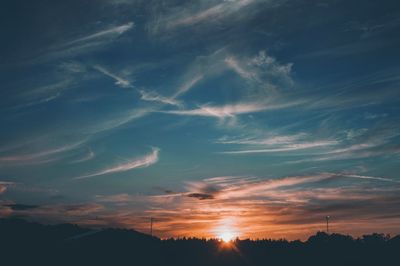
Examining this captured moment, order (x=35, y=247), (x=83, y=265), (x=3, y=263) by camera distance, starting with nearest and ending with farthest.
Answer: (x=83, y=265), (x=3, y=263), (x=35, y=247)

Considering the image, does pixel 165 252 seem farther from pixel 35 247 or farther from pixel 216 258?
pixel 35 247

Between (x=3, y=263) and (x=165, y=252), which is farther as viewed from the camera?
(x=165, y=252)

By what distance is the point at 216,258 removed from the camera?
198375 mm

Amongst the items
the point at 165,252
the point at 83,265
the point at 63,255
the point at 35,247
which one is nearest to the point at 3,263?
the point at 35,247

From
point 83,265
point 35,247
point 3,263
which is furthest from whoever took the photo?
point 35,247

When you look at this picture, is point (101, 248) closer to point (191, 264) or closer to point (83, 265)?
point (83, 265)

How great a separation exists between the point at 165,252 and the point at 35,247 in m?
59.3

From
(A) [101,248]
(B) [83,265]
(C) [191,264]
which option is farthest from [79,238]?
(C) [191,264]

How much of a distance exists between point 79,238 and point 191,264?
53349 mm

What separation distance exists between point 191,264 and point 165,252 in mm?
14112

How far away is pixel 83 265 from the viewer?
167m

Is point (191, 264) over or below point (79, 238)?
below

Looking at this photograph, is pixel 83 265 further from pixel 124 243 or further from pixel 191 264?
pixel 191 264

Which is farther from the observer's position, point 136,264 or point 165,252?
point 165,252
